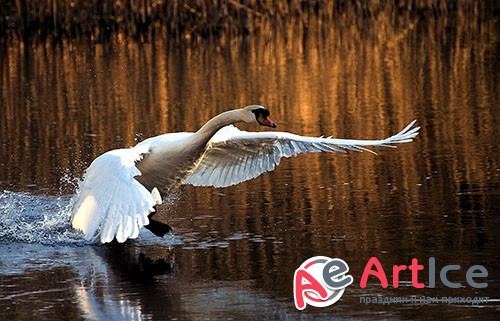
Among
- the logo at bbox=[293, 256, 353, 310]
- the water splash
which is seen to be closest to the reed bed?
the water splash

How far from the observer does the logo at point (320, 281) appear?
764 centimetres

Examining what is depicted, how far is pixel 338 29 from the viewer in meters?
26.8

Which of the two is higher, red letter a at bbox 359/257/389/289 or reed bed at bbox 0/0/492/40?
reed bed at bbox 0/0/492/40

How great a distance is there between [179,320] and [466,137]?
701 cm

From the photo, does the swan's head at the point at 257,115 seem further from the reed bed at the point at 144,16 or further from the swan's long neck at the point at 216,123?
the reed bed at the point at 144,16

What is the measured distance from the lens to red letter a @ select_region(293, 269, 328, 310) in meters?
7.64

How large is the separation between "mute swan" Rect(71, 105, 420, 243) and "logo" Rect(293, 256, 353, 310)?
3.62 ft

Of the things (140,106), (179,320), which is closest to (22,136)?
(140,106)

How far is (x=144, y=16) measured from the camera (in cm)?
2738

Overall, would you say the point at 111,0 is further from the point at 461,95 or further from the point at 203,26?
the point at 461,95

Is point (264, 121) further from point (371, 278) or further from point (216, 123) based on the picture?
point (371, 278)

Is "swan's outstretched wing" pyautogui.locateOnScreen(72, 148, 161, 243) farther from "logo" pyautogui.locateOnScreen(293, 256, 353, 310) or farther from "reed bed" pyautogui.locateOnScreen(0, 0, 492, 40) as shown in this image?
"reed bed" pyautogui.locateOnScreen(0, 0, 492, 40)

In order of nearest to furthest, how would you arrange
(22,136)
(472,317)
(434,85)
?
(472,317) < (22,136) < (434,85)

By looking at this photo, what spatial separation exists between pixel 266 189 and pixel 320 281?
3596mm
